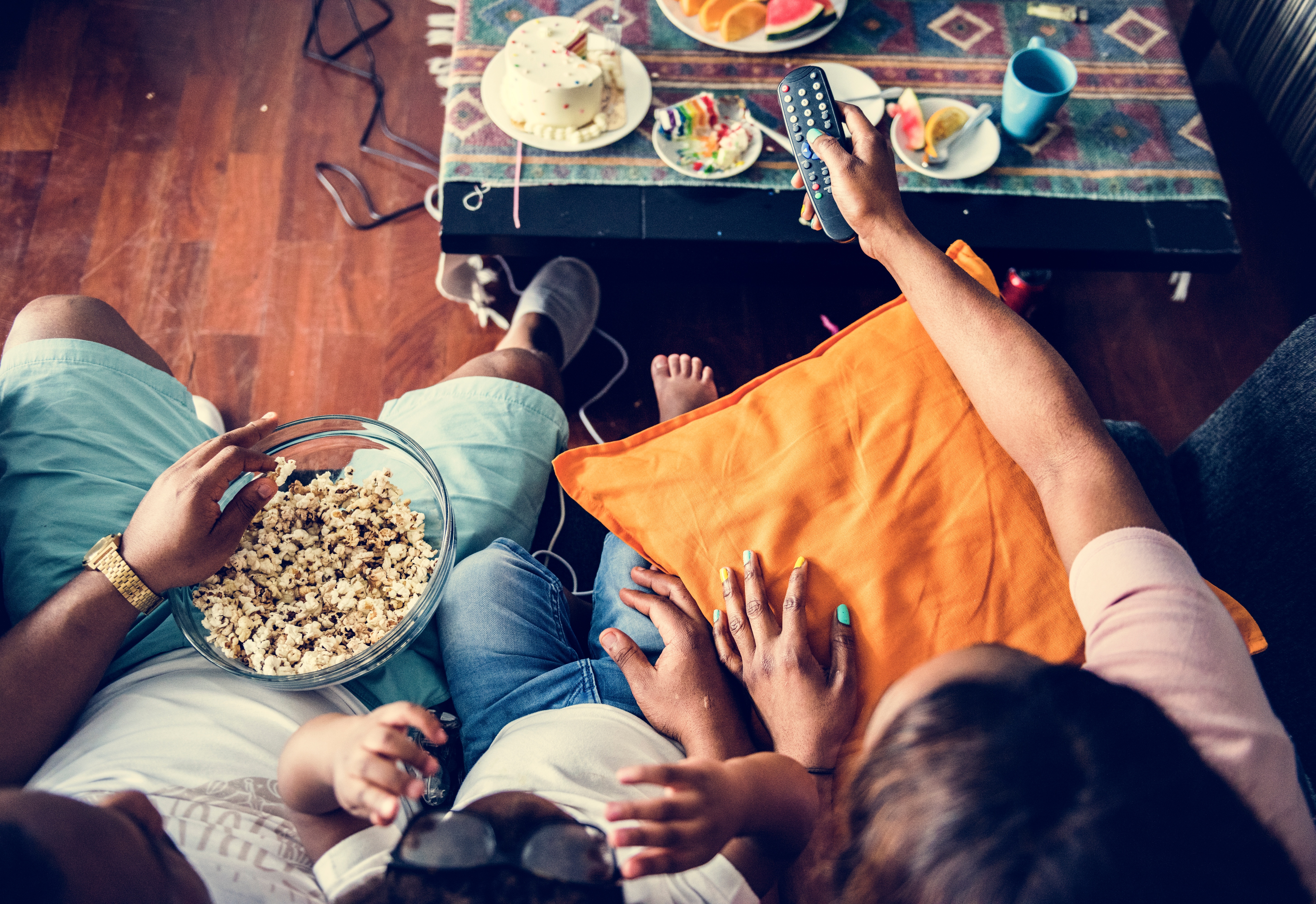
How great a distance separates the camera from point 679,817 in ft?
2.23

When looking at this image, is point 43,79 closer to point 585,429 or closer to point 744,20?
point 585,429

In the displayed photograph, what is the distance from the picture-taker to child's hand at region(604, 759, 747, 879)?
2.13ft

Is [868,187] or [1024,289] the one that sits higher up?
[868,187]

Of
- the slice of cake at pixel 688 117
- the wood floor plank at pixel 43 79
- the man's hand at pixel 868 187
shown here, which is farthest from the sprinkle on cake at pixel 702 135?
the wood floor plank at pixel 43 79

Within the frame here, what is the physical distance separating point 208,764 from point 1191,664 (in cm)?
97

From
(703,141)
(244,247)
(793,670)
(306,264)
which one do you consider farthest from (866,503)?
(244,247)

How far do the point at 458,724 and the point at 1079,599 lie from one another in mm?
758

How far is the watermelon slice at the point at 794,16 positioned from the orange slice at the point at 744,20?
A: 1cm

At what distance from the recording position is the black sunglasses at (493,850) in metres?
0.60

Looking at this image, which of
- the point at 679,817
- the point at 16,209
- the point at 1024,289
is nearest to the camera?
the point at 679,817

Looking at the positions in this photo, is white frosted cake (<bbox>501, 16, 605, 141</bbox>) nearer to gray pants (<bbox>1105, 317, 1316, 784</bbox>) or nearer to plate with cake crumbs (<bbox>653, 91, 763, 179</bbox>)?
plate with cake crumbs (<bbox>653, 91, 763, 179</bbox>)

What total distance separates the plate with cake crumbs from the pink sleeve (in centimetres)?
81

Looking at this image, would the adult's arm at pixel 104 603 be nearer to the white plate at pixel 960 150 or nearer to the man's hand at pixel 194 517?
the man's hand at pixel 194 517

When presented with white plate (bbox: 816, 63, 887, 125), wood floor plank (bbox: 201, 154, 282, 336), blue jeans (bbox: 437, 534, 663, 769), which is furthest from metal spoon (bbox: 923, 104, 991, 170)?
wood floor plank (bbox: 201, 154, 282, 336)
